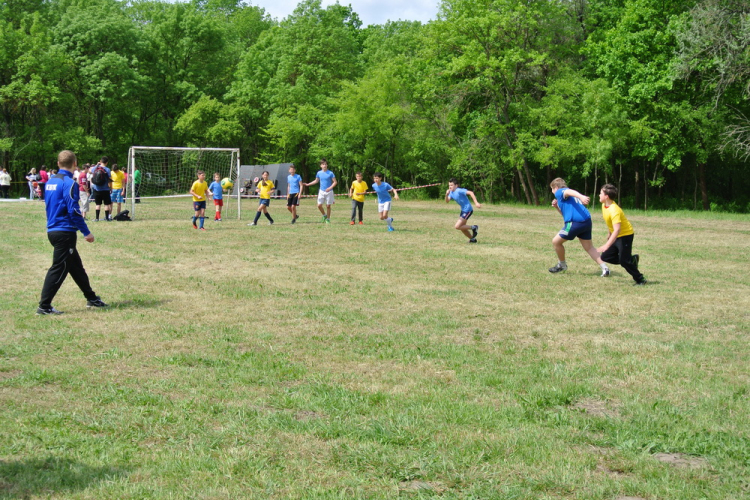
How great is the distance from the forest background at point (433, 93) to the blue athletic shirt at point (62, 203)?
2521 centimetres

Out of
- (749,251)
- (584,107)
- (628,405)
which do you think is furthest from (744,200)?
(628,405)

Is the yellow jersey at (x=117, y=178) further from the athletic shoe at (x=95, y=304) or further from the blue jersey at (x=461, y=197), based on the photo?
the athletic shoe at (x=95, y=304)

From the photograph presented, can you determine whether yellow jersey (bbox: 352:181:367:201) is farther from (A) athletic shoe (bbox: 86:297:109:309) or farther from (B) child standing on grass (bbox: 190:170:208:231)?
(A) athletic shoe (bbox: 86:297:109:309)

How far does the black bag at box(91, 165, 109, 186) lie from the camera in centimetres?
1989

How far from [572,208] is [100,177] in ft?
45.9

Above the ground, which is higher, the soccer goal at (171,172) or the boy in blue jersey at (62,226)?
the soccer goal at (171,172)

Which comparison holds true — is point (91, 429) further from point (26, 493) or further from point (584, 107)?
point (584, 107)

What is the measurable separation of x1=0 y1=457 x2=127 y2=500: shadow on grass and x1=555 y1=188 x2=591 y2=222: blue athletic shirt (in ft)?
31.0

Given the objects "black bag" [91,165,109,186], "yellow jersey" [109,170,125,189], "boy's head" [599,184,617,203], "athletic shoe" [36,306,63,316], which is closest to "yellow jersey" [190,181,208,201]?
"black bag" [91,165,109,186]

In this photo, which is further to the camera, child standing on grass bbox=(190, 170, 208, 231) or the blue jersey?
child standing on grass bbox=(190, 170, 208, 231)

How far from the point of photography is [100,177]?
20.1m

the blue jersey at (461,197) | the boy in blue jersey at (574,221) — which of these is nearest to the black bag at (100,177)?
the blue jersey at (461,197)

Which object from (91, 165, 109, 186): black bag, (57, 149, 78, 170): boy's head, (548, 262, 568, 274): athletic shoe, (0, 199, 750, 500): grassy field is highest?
(91, 165, 109, 186): black bag

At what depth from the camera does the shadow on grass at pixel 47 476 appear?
12.5 ft
